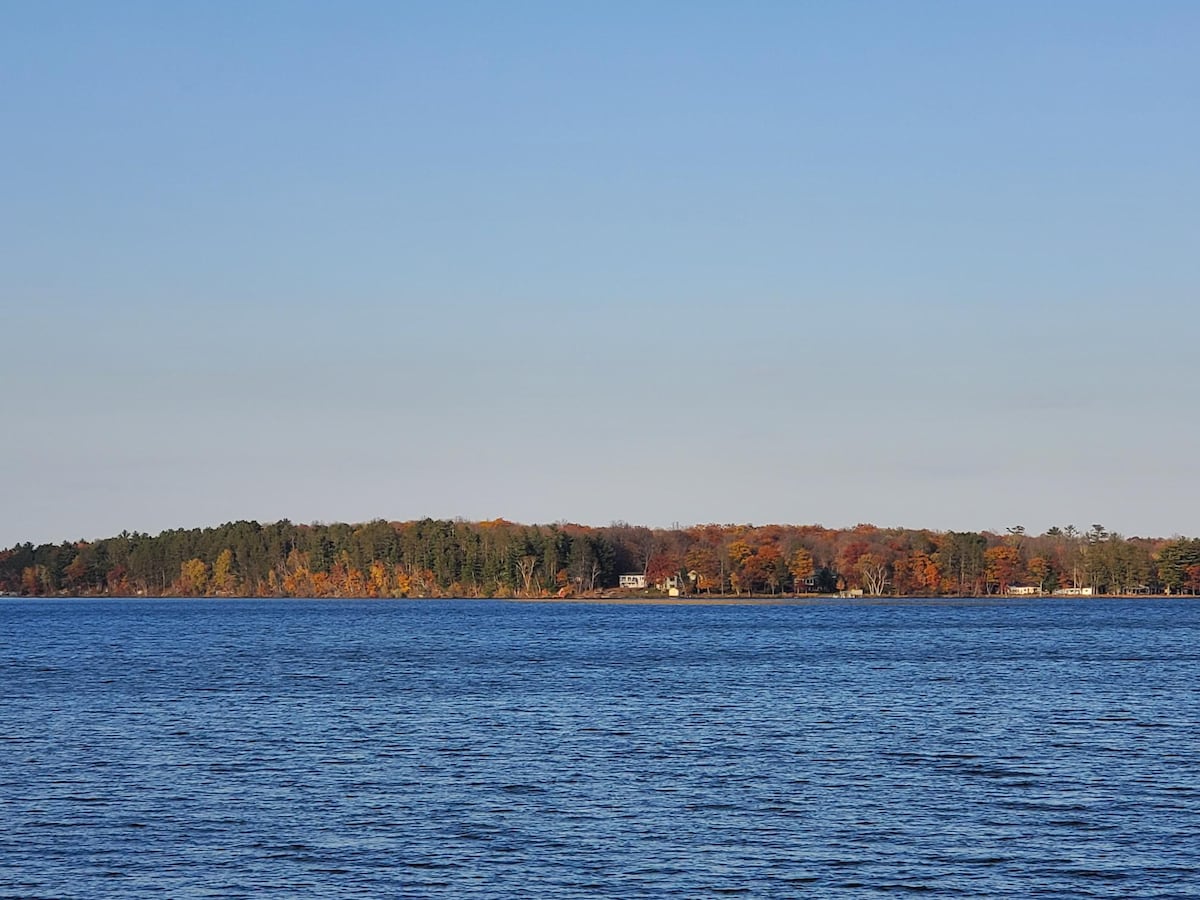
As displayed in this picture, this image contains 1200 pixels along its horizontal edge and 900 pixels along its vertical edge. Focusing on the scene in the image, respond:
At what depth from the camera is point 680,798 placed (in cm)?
3850

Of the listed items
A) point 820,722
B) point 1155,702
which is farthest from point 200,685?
point 1155,702

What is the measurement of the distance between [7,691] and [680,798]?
1859 inches

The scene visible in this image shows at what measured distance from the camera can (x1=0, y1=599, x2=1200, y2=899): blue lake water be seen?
99.2ft

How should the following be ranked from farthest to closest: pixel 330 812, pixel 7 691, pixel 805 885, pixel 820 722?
pixel 7 691 < pixel 820 722 < pixel 330 812 < pixel 805 885

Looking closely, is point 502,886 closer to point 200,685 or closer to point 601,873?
point 601,873

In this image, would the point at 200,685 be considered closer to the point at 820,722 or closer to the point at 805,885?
the point at 820,722

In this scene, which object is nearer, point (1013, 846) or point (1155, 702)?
point (1013, 846)

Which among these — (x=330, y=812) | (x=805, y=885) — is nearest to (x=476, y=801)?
(x=330, y=812)

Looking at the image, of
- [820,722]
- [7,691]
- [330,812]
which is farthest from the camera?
[7,691]

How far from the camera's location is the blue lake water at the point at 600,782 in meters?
30.2

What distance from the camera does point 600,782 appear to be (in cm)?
4103

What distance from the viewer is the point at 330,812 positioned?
36.7 metres

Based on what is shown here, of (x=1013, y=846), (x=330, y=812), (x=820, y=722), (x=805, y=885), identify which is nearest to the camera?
(x=805, y=885)

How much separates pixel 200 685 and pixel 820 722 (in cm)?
3456
